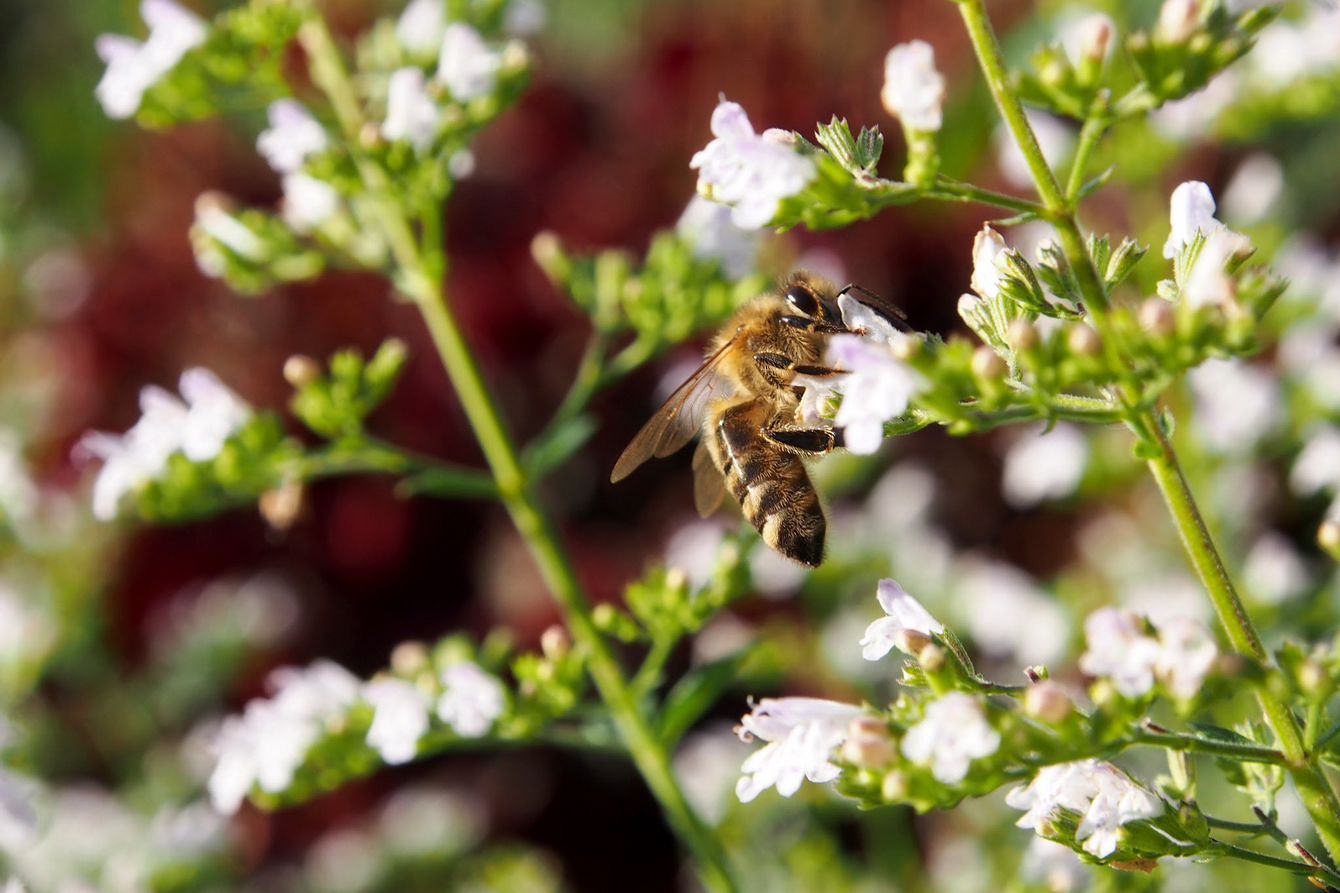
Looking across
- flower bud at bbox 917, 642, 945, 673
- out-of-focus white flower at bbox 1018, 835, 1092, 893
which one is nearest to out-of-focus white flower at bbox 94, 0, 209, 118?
flower bud at bbox 917, 642, 945, 673

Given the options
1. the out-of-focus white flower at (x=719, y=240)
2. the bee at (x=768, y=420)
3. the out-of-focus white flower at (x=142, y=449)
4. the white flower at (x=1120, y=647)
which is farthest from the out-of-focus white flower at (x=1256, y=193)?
the out-of-focus white flower at (x=142, y=449)

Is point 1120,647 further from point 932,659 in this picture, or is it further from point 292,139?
point 292,139

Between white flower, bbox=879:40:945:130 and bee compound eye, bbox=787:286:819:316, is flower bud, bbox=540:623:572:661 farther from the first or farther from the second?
white flower, bbox=879:40:945:130

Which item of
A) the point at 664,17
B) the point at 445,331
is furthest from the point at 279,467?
the point at 664,17

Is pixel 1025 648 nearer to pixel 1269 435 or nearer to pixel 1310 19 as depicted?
pixel 1269 435

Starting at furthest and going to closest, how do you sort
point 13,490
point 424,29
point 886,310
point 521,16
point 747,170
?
1. point 13,490
2. point 521,16
3. point 424,29
4. point 886,310
5. point 747,170

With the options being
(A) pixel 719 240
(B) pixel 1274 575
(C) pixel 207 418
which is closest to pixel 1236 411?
(B) pixel 1274 575
